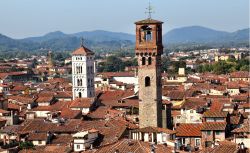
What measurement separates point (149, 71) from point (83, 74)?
33.7 meters

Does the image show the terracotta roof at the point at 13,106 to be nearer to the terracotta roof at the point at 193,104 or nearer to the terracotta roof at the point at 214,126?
the terracotta roof at the point at 193,104

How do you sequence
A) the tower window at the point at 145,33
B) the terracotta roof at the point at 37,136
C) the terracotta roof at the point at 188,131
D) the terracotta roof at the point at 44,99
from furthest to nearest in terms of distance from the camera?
the terracotta roof at the point at 44,99
the tower window at the point at 145,33
the terracotta roof at the point at 37,136
the terracotta roof at the point at 188,131

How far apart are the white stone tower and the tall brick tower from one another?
3148 centimetres

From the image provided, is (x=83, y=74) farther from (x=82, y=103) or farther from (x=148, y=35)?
(x=148, y=35)

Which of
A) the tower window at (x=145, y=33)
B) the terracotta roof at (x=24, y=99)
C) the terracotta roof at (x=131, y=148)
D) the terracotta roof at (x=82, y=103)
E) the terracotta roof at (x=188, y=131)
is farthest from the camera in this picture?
the terracotta roof at (x=24, y=99)

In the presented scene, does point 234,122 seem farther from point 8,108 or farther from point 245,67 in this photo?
point 245,67

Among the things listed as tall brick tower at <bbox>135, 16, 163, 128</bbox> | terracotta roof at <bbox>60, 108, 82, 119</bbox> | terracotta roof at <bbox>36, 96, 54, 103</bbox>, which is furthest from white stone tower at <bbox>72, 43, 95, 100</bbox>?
tall brick tower at <bbox>135, 16, 163, 128</bbox>

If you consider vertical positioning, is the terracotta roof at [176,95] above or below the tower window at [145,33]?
below

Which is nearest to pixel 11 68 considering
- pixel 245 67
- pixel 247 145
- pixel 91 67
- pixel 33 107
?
pixel 245 67

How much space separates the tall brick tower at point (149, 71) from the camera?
42219 millimetres

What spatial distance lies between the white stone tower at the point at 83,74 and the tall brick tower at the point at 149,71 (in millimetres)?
31479

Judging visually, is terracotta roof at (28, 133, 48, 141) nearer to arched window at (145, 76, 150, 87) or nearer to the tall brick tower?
the tall brick tower

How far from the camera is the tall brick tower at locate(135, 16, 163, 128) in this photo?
139 ft

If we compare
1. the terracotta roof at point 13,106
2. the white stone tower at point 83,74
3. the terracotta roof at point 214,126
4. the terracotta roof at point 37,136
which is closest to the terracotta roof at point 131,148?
the terracotta roof at point 214,126
